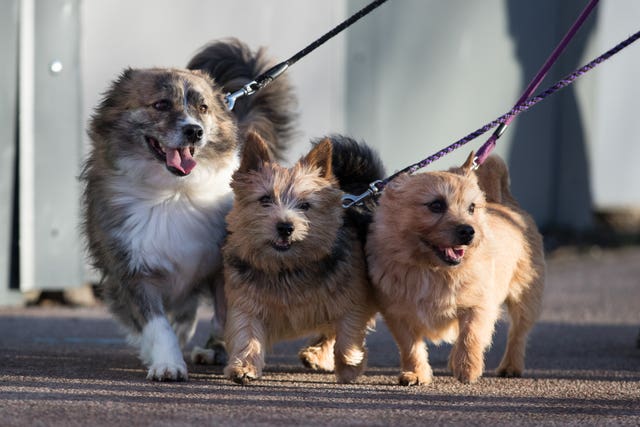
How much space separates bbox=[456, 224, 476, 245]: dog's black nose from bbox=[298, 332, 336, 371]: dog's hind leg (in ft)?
3.50

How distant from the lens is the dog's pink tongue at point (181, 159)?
16.4ft

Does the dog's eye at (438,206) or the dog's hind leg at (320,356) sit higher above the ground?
the dog's eye at (438,206)

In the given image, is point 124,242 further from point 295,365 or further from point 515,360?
point 515,360

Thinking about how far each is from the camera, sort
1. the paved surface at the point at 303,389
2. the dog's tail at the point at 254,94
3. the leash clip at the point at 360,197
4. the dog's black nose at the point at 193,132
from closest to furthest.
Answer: the paved surface at the point at 303,389 → the dog's black nose at the point at 193,132 → the leash clip at the point at 360,197 → the dog's tail at the point at 254,94

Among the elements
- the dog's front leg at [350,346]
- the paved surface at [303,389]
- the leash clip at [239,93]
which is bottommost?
the paved surface at [303,389]

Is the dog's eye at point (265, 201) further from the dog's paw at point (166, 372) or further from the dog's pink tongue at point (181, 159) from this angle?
the dog's paw at point (166, 372)

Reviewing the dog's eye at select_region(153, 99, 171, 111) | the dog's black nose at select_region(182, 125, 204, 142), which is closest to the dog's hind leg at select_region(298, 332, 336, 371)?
the dog's black nose at select_region(182, 125, 204, 142)

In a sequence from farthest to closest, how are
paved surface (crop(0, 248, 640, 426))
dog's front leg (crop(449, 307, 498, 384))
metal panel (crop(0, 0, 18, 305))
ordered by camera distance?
metal panel (crop(0, 0, 18, 305)) < dog's front leg (crop(449, 307, 498, 384)) < paved surface (crop(0, 248, 640, 426))

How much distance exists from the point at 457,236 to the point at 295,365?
1382mm

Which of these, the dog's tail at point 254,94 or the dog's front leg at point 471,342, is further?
the dog's tail at point 254,94

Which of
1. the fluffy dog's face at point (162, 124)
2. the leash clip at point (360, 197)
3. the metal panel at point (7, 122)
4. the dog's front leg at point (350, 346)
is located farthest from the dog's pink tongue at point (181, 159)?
the metal panel at point (7, 122)

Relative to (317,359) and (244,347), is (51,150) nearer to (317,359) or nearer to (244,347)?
(317,359)

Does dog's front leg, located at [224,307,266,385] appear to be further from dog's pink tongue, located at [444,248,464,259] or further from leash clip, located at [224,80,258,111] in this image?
leash clip, located at [224,80,258,111]

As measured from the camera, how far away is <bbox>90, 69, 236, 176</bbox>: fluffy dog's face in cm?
498
